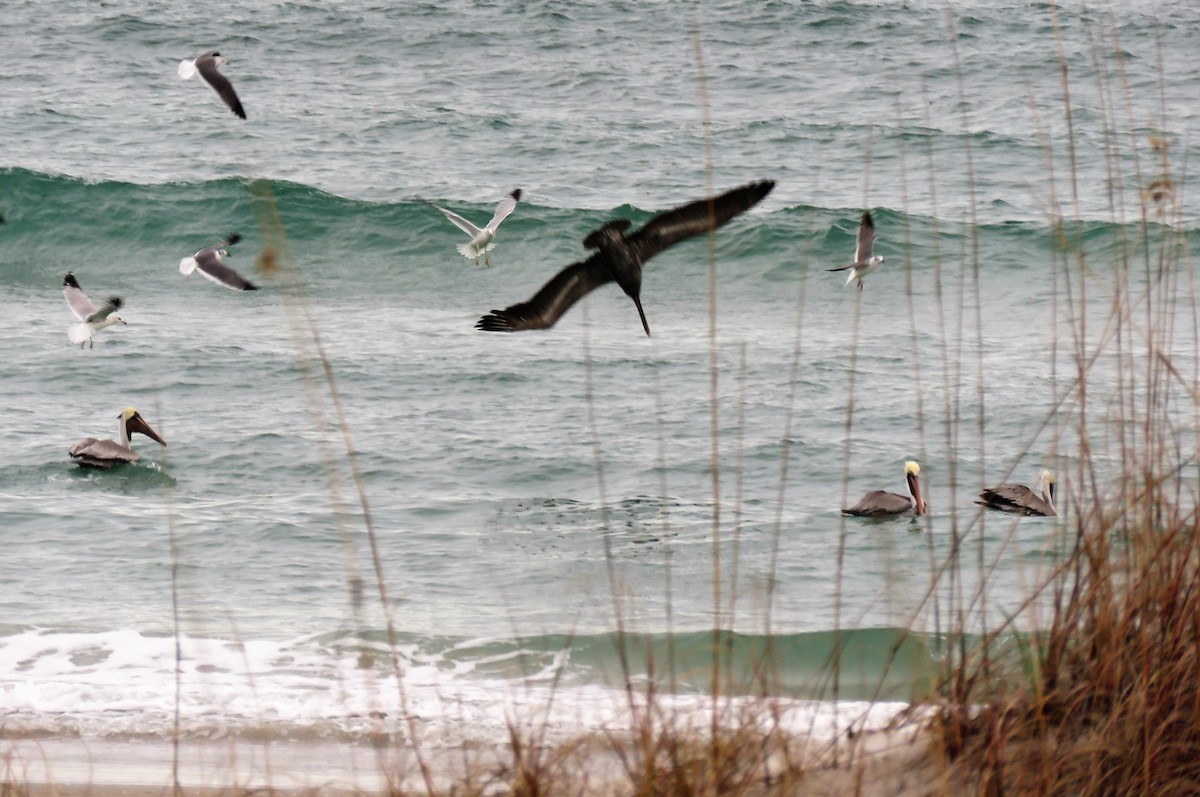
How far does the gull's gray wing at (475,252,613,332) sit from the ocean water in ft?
2.03

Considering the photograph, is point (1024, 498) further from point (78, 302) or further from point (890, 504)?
point (78, 302)

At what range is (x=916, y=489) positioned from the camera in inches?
309

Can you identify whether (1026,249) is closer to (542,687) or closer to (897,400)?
(897,400)

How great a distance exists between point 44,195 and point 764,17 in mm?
11991

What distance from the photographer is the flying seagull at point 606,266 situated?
19.5ft

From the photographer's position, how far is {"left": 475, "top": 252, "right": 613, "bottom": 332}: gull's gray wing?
602cm

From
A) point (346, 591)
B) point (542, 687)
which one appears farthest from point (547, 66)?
point (542, 687)

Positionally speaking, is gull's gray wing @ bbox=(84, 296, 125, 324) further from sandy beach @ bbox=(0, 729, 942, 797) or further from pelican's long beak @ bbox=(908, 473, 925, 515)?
sandy beach @ bbox=(0, 729, 942, 797)

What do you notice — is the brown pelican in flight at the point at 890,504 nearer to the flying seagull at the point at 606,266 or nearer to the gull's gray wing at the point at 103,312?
the flying seagull at the point at 606,266

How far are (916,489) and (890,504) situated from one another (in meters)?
0.17

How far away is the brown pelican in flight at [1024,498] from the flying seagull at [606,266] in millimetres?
1899

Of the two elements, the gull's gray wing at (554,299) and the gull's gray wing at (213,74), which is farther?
the gull's gray wing at (213,74)

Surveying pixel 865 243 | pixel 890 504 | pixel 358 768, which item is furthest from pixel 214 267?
pixel 358 768

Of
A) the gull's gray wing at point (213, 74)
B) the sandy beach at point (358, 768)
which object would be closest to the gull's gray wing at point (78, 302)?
the gull's gray wing at point (213, 74)
